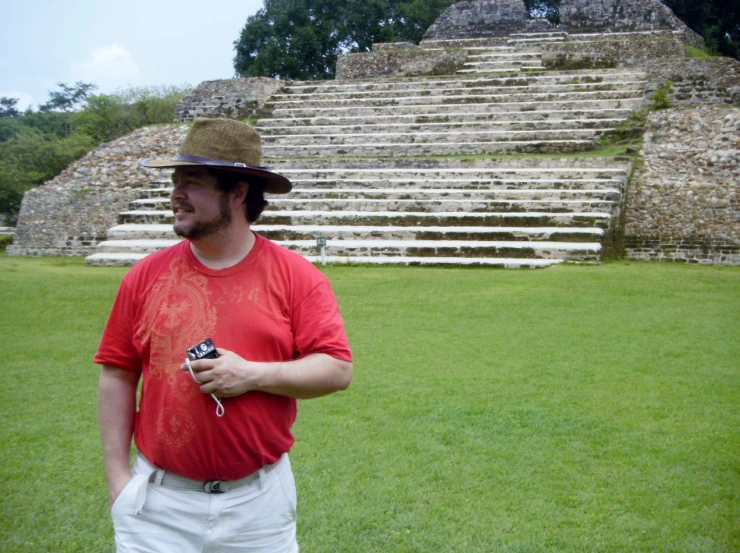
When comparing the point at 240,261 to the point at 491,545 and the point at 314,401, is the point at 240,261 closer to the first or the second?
the point at 491,545

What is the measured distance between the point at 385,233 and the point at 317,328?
9918 mm

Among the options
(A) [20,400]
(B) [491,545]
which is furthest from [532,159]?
(B) [491,545]

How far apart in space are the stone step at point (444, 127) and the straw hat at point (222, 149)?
1332cm

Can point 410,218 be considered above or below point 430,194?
below

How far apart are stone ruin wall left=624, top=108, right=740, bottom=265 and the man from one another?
11269 mm

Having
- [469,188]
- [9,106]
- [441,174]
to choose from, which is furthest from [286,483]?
[9,106]

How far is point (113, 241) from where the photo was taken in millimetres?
12586

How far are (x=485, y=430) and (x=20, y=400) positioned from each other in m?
2.88

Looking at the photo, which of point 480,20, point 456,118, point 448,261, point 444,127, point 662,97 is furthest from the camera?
point 480,20

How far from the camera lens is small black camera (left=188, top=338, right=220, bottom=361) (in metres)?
1.88

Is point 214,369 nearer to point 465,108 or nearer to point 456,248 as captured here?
point 456,248

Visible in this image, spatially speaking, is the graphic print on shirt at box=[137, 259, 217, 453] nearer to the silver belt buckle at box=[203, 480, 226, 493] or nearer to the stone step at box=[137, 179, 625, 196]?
the silver belt buckle at box=[203, 480, 226, 493]

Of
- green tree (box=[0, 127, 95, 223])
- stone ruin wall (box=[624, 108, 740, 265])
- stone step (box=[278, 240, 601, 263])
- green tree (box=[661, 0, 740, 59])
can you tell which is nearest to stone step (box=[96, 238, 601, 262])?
stone step (box=[278, 240, 601, 263])

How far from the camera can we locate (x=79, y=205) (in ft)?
47.0
